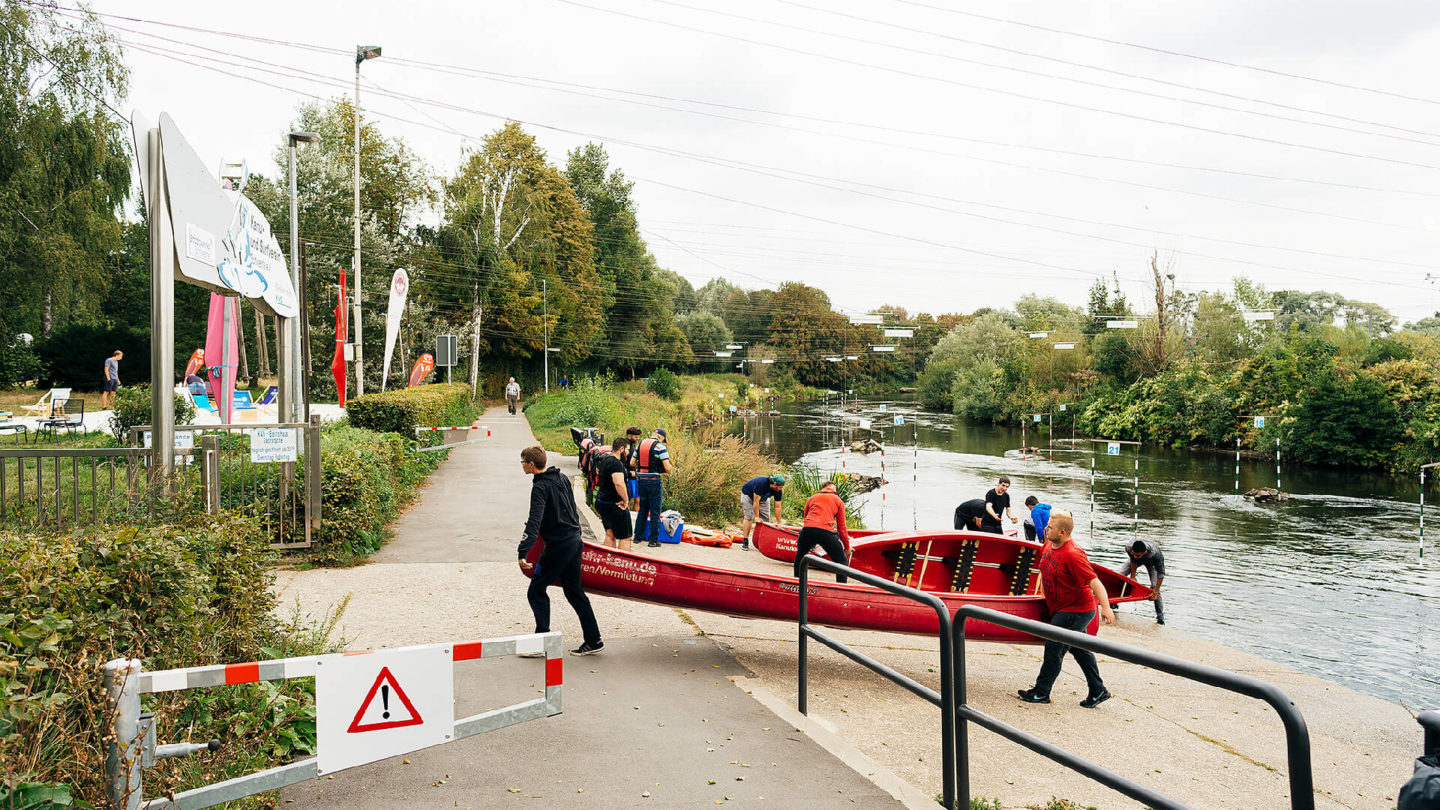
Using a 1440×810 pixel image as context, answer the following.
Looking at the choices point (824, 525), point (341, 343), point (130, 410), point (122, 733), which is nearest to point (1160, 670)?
point (122, 733)

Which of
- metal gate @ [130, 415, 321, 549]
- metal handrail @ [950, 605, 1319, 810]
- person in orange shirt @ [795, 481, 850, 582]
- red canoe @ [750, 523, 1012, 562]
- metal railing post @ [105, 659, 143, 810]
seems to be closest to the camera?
metal handrail @ [950, 605, 1319, 810]

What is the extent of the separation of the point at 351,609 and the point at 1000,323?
77.8m

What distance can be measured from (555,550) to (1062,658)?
4173 millimetres

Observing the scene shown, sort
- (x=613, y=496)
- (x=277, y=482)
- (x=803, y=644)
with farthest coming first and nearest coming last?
(x=613, y=496)
(x=277, y=482)
(x=803, y=644)

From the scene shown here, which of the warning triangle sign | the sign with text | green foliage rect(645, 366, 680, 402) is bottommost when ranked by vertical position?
the warning triangle sign

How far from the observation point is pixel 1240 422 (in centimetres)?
4191

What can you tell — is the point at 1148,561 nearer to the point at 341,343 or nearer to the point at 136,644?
the point at 136,644

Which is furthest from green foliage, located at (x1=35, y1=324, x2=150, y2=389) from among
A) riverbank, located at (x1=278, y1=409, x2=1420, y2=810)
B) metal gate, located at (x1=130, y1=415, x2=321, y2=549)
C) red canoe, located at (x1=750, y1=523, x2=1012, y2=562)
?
red canoe, located at (x1=750, y1=523, x2=1012, y2=562)

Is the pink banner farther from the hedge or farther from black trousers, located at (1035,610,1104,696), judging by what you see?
black trousers, located at (1035,610,1104,696)

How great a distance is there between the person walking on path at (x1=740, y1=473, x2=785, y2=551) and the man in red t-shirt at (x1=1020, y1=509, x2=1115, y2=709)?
6.82 m

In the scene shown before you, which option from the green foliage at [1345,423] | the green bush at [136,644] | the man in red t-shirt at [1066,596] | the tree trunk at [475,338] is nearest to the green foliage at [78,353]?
the tree trunk at [475,338]

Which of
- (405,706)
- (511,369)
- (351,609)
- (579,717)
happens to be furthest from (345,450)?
(511,369)

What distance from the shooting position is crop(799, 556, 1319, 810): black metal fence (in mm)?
2598

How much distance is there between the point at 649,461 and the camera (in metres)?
13.4
